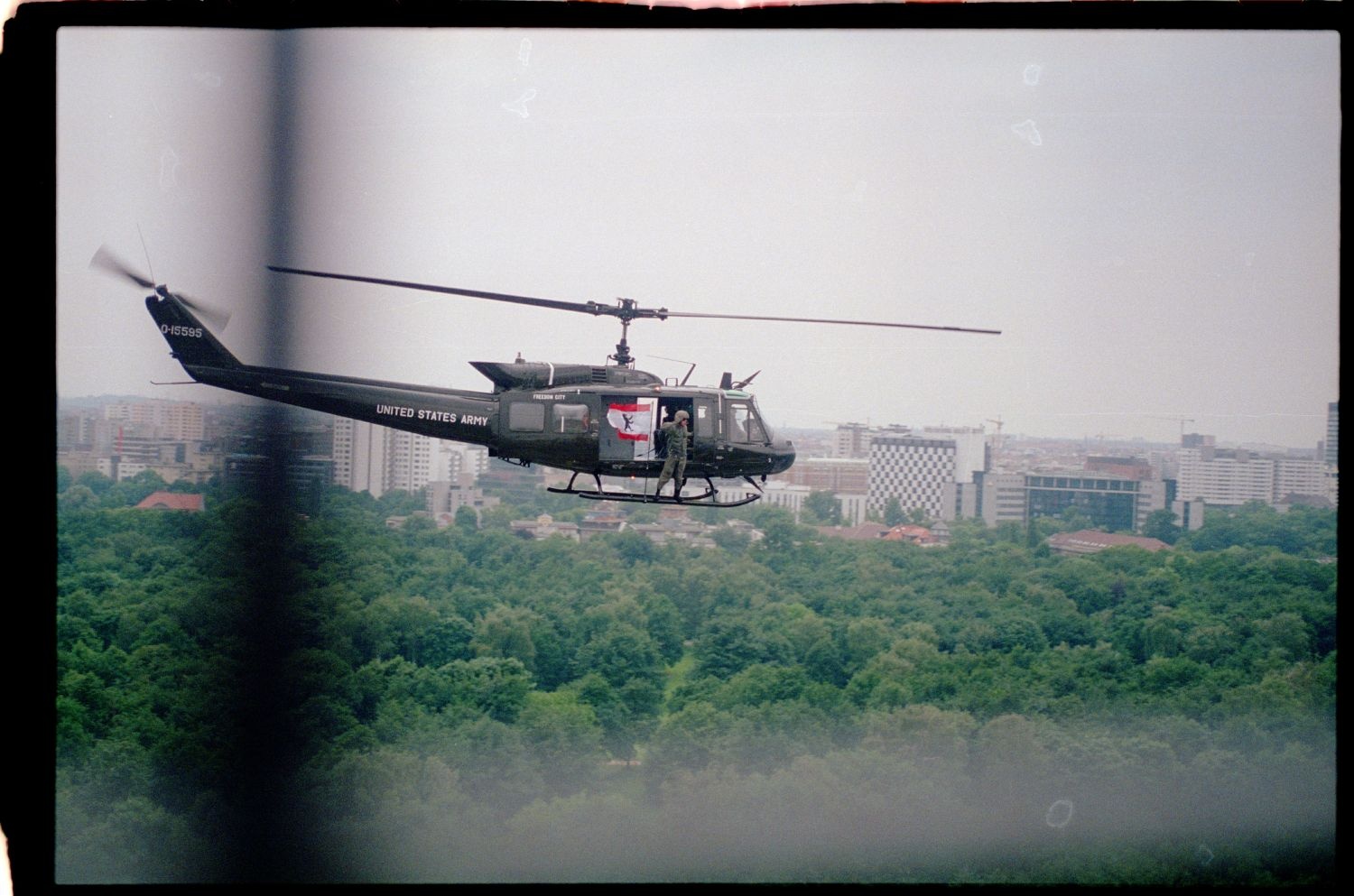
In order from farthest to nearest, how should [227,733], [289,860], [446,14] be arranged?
[227,733] < [289,860] < [446,14]

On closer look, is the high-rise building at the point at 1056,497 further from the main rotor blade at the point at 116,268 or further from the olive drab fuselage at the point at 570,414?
the main rotor blade at the point at 116,268

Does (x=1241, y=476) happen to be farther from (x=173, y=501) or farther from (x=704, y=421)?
(x=173, y=501)

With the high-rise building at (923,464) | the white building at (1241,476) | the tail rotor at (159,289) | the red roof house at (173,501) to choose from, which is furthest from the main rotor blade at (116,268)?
the white building at (1241,476)

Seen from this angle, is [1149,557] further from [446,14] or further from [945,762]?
[446,14]

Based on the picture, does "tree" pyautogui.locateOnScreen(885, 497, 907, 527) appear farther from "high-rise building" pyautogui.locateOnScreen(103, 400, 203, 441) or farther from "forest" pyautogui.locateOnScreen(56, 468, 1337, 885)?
"high-rise building" pyautogui.locateOnScreen(103, 400, 203, 441)

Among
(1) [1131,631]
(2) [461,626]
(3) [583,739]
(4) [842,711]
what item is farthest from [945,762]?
(2) [461,626]

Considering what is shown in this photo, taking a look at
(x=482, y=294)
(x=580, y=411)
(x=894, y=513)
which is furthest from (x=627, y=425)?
(x=894, y=513)

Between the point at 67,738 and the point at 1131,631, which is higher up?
the point at 1131,631
